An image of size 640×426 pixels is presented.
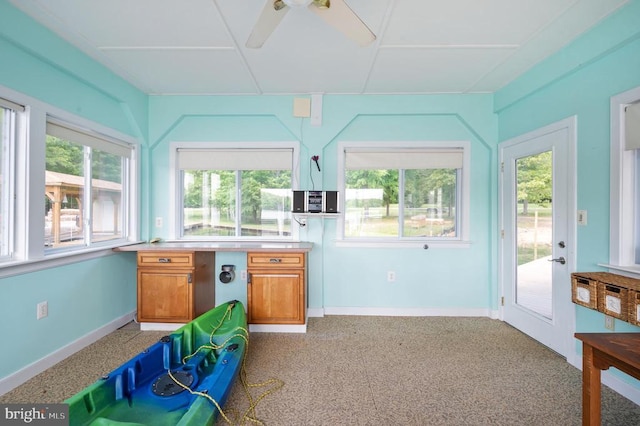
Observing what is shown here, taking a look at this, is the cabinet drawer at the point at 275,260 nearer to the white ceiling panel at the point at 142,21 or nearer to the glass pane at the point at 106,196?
the glass pane at the point at 106,196

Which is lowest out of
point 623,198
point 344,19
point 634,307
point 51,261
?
point 634,307

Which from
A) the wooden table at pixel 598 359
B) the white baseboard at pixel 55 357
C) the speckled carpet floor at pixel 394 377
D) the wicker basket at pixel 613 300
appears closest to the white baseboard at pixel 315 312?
the speckled carpet floor at pixel 394 377

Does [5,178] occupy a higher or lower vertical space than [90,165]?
lower

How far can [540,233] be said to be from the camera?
255 cm

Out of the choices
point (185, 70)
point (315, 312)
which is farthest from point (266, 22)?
point (315, 312)

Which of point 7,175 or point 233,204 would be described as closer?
point 7,175

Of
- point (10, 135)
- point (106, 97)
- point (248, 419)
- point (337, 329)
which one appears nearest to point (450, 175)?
point (337, 329)

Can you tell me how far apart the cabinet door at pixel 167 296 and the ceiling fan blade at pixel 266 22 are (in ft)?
7.09

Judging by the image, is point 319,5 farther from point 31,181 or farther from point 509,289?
point 509,289

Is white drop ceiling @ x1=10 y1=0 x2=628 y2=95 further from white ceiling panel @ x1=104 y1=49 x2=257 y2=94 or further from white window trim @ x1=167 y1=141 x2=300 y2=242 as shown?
Answer: white window trim @ x1=167 y1=141 x2=300 y2=242

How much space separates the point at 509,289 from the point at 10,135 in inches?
184

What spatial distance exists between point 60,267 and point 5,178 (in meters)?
0.77

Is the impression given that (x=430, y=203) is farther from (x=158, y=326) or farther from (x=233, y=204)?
(x=158, y=326)

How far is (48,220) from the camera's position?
2.25 m
